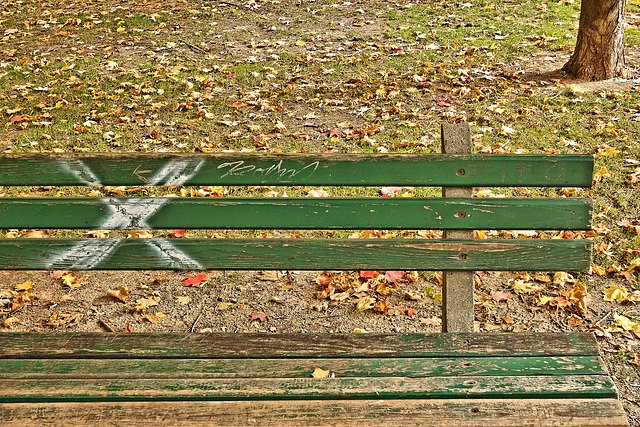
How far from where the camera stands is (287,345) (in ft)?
6.62

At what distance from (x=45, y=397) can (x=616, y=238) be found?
319cm

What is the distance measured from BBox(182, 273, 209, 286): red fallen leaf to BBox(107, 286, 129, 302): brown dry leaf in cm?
32

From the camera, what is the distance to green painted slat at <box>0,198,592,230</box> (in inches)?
83.9

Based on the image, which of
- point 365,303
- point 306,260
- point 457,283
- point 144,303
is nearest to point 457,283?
point 457,283

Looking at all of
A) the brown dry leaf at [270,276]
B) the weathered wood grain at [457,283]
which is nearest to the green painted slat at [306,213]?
the weathered wood grain at [457,283]

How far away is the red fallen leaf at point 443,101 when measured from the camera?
562 cm

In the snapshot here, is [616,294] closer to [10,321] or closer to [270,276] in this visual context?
[270,276]

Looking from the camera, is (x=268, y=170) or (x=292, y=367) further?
(x=268, y=170)

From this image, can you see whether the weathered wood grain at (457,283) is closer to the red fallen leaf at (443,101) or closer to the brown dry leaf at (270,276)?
the brown dry leaf at (270,276)

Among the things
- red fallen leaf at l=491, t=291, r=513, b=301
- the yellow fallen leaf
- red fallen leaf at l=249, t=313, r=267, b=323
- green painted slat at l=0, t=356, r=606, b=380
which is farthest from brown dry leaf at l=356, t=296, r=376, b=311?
green painted slat at l=0, t=356, r=606, b=380

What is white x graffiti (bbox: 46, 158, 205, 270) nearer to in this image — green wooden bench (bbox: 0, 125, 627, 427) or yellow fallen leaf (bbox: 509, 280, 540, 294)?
green wooden bench (bbox: 0, 125, 627, 427)

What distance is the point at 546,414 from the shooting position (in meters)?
1.67

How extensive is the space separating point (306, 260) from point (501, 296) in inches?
61.3

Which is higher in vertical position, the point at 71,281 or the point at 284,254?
the point at 284,254
